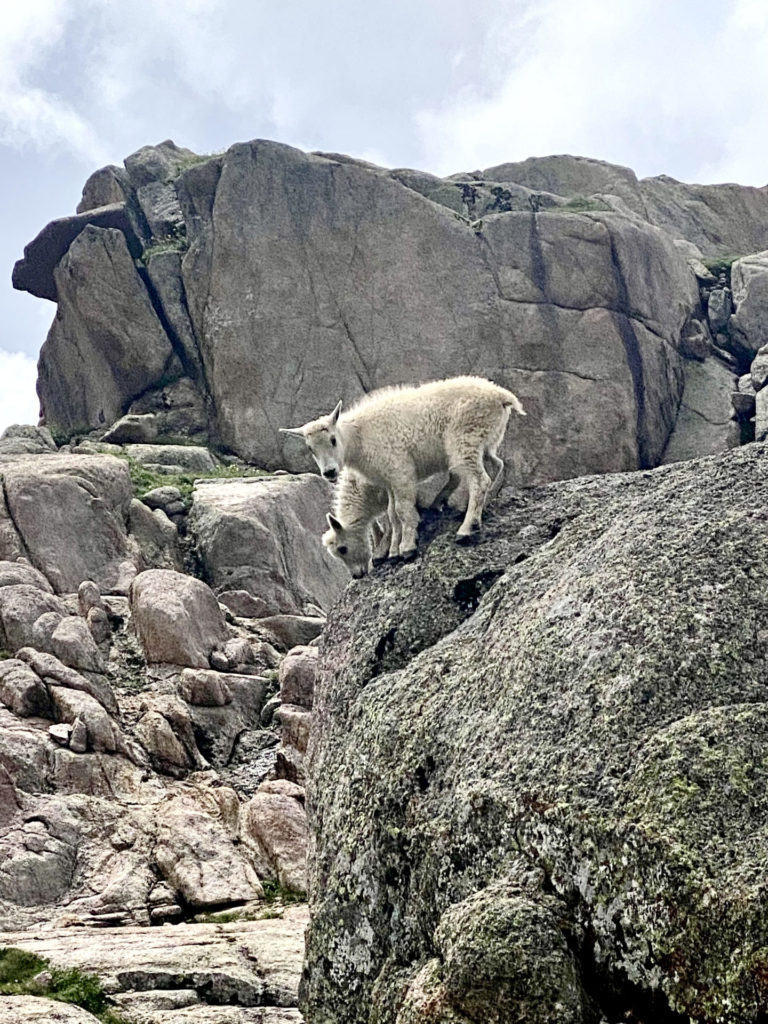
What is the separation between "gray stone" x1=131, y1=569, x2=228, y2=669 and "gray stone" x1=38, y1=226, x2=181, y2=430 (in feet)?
77.2

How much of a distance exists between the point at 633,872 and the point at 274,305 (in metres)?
43.8

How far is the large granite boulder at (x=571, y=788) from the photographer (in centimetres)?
611

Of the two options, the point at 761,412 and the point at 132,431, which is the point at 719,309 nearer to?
the point at 761,412

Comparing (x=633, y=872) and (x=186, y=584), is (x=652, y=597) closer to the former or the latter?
(x=633, y=872)

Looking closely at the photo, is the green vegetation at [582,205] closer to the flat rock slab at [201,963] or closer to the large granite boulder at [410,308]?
the large granite boulder at [410,308]

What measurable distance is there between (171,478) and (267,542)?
22.3 feet

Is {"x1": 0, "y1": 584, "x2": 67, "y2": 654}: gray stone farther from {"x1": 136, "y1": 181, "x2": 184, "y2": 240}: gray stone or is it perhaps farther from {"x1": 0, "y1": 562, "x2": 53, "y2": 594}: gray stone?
{"x1": 136, "y1": 181, "x2": 184, "y2": 240}: gray stone

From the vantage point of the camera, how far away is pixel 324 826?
372 inches

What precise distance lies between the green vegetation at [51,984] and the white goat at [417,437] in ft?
19.5

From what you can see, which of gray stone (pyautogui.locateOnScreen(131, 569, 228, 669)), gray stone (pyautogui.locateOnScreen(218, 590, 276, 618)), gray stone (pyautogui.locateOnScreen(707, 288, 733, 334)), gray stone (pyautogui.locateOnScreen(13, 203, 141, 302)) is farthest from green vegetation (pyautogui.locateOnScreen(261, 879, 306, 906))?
gray stone (pyautogui.locateOnScreen(707, 288, 733, 334))

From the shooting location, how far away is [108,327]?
50.2 metres

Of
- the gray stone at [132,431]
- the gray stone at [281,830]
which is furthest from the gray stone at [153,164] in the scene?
the gray stone at [281,830]

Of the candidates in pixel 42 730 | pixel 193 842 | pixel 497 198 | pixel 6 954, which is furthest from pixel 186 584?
pixel 497 198

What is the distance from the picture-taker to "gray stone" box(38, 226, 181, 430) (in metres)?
49.8
